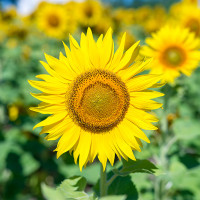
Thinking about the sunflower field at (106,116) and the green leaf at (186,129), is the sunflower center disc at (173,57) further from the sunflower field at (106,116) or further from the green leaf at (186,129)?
the green leaf at (186,129)

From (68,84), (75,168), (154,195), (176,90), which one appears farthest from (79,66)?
(75,168)

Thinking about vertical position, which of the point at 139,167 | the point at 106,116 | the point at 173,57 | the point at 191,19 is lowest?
the point at 139,167

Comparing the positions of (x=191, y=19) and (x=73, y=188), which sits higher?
(x=191, y=19)

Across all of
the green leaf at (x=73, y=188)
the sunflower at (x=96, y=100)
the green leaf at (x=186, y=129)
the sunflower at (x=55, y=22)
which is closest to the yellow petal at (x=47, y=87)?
the sunflower at (x=96, y=100)

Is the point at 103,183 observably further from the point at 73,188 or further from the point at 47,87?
the point at 47,87

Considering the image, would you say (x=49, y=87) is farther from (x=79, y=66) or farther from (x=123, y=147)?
(x=123, y=147)

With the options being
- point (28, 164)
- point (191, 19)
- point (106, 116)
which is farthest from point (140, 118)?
point (191, 19)
